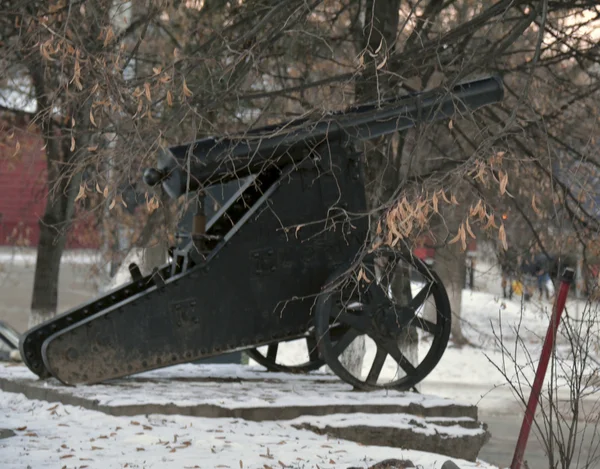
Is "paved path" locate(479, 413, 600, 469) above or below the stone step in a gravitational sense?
below

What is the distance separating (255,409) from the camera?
7.98 meters

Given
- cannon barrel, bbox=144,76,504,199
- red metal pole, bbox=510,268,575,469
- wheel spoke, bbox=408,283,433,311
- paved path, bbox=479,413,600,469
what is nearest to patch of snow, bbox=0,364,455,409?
wheel spoke, bbox=408,283,433,311

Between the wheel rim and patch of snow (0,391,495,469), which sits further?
the wheel rim

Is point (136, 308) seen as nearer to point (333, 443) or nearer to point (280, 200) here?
point (280, 200)

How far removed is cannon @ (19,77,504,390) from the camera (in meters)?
8.46

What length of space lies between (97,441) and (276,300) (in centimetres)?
212

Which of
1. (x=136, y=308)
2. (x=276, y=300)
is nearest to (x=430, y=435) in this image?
(x=276, y=300)

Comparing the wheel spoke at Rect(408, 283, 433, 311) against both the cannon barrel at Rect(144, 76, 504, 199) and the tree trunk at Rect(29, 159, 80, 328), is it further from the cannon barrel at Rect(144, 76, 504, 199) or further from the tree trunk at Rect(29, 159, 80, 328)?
the tree trunk at Rect(29, 159, 80, 328)

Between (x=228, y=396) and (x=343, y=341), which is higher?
(x=343, y=341)

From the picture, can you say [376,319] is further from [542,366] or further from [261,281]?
[542,366]

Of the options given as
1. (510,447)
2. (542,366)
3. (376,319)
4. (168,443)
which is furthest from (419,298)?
(510,447)

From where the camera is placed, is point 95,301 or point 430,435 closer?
point 430,435

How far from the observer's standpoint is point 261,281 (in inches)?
346

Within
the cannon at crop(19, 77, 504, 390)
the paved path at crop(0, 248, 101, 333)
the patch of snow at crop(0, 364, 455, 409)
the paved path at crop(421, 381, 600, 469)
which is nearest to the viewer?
the patch of snow at crop(0, 364, 455, 409)
